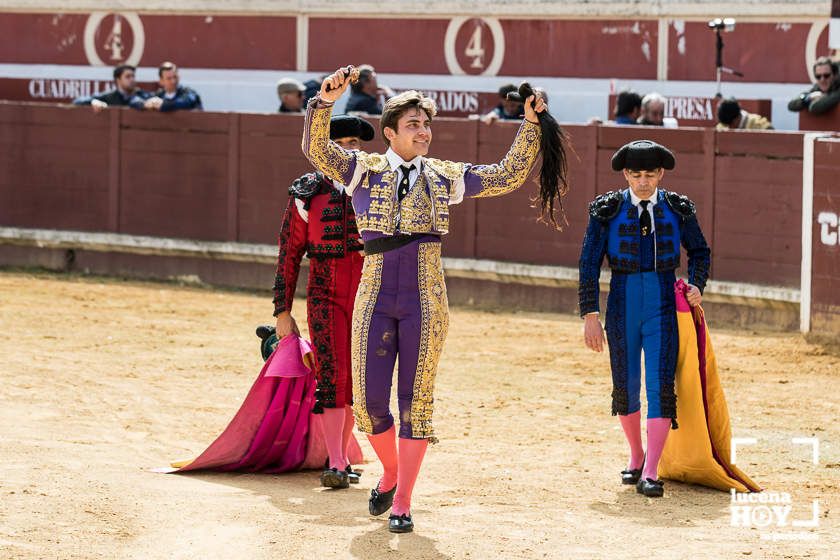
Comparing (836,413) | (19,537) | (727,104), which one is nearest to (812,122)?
(727,104)

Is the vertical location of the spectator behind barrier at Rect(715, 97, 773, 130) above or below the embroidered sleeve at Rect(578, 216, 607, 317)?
above

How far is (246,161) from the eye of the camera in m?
14.4

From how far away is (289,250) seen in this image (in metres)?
6.86

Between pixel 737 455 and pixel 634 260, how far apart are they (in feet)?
4.37

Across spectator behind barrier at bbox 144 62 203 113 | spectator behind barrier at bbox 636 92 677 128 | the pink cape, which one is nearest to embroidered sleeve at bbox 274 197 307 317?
the pink cape

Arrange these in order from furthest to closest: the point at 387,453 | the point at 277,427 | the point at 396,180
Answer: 1. the point at 277,427
2. the point at 387,453
3. the point at 396,180

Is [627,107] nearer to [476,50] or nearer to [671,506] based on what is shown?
[476,50]

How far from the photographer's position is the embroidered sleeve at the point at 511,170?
19.7ft

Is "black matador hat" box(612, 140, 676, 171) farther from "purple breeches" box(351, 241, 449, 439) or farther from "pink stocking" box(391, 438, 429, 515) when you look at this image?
"pink stocking" box(391, 438, 429, 515)

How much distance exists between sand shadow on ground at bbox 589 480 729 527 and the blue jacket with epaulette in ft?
2.58

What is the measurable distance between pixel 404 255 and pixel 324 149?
46 cm

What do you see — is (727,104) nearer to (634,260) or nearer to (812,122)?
(812,122)

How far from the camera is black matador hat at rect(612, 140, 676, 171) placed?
6758 mm

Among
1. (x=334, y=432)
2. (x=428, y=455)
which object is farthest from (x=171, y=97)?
(x=334, y=432)
